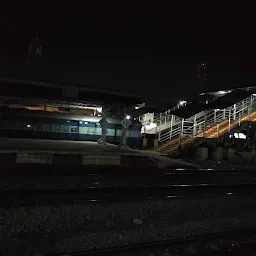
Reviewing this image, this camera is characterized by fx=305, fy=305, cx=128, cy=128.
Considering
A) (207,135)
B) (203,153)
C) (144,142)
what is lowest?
(203,153)

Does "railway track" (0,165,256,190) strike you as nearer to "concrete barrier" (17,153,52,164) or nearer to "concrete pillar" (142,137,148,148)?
"concrete barrier" (17,153,52,164)

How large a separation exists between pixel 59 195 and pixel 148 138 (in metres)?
24.7

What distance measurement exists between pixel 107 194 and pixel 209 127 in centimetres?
2142

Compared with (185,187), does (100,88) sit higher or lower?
higher

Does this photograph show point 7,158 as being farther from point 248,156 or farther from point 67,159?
point 248,156

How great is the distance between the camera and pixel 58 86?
20.0 meters

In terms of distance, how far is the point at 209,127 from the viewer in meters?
29.1

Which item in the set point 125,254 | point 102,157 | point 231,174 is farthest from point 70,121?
point 125,254

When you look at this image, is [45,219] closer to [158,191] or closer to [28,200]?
[28,200]

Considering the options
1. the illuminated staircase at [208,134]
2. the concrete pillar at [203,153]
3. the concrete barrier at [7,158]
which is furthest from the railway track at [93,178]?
the illuminated staircase at [208,134]

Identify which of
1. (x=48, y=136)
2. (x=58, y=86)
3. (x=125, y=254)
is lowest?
(x=125, y=254)

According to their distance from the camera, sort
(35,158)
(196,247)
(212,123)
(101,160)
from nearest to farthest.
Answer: (196,247) → (35,158) → (101,160) → (212,123)

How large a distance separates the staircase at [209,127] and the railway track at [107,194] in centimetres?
1534

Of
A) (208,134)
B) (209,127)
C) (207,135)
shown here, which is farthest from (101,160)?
(209,127)
